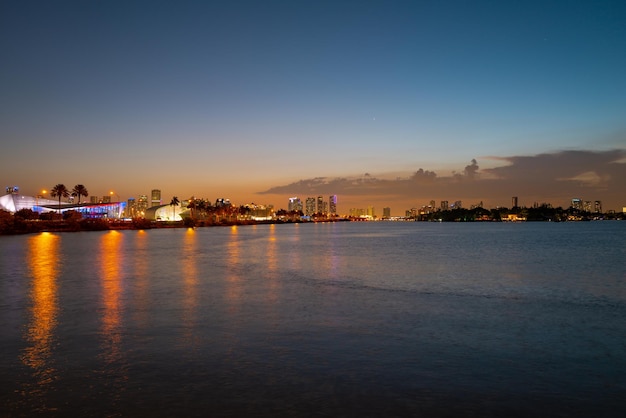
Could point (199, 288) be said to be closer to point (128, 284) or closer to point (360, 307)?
point (128, 284)

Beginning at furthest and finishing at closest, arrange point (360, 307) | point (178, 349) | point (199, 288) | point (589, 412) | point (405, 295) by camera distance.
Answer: point (199, 288) < point (405, 295) < point (360, 307) < point (178, 349) < point (589, 412)

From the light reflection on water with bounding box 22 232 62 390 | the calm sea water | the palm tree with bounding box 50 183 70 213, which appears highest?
the palm tree with bounding box 50 183 70 213

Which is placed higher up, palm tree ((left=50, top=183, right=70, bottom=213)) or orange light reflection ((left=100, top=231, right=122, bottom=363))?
palm tree ((left=50, top=183, right=70, bottom=213))

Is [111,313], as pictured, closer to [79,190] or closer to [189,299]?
[189,299]

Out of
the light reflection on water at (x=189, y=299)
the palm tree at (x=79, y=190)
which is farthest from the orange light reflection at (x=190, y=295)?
the palm tree at (x=79, y=190)

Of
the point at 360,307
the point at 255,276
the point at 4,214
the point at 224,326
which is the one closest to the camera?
the point at 224,326

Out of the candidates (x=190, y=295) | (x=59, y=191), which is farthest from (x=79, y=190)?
(x=190, y=295)

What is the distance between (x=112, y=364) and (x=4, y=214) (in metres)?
117

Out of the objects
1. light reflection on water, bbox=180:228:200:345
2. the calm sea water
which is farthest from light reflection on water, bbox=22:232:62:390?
light reflection on water, bbox=180:228:200:345

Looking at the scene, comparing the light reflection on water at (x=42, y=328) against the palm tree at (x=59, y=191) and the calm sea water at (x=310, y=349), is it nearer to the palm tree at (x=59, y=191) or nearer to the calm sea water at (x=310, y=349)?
the calm sea water at (x=310, y=349)

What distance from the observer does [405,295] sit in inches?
975

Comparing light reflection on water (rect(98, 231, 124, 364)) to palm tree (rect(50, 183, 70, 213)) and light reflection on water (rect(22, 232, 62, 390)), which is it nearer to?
light reflection on water (rect(22, 232, 62, 390))

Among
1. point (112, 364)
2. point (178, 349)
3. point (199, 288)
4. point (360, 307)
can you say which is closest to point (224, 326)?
point (178, 349)

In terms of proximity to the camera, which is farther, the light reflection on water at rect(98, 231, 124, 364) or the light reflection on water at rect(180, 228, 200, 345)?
the light reflection on water at rect(180, 228, 200, 345)
